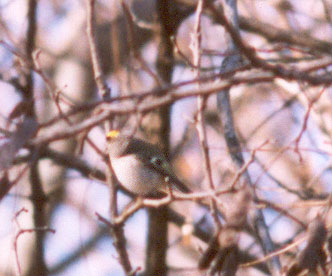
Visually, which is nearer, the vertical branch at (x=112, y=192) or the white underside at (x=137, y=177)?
the vertical branch at (x=112, y=192)

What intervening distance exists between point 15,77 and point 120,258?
1.63 m

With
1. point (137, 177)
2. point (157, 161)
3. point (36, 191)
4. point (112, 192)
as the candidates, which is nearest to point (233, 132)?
point (112, 192)

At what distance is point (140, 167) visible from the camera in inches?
196

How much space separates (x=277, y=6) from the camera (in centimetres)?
539

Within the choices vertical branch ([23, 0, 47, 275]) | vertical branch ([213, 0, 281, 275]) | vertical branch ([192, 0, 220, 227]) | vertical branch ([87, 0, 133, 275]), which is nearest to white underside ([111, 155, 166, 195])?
vertical branch ([23, 0, 47, 275])

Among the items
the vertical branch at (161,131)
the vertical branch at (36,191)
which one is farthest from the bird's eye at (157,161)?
the vertical branch at (36,191)

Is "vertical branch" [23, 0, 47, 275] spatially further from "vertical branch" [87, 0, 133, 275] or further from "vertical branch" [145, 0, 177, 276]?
"vertical branch" [87, 0, 133, 275]

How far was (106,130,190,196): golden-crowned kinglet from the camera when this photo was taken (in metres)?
4.79

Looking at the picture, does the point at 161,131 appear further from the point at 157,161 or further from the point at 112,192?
the point at 112,192

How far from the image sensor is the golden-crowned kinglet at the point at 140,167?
479 centimetres

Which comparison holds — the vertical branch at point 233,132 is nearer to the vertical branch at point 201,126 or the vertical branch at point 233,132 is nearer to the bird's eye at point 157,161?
the vertical branch at point 201,126

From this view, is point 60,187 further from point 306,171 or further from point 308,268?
point 308,268

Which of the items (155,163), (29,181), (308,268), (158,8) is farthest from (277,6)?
(308,268)

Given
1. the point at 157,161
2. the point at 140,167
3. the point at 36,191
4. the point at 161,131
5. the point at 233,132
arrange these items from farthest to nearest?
the point at 140,167 < the point at 157,161 < the point at 161,131 < the point at 36,191 < the point at 233,132
